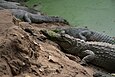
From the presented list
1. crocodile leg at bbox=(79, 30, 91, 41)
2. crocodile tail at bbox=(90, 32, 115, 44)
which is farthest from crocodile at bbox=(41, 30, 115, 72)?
crocodile leg at bbox=(79, 30, 91, 41)

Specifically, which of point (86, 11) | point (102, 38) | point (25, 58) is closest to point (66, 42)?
point (102, 38)

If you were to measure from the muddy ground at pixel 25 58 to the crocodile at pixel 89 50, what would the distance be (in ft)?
2.32

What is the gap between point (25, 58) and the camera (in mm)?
3709

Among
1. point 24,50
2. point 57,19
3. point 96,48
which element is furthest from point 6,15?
point 57,19

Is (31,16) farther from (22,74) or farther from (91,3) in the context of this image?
(22,74)

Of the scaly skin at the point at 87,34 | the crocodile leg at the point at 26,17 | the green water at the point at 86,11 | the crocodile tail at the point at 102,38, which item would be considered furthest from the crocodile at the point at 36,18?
the crocodile tail at the point at 102,38

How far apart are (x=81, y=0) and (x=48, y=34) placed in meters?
4.83

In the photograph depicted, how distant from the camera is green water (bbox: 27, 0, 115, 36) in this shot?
802 cm

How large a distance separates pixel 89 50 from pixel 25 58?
2179 mm

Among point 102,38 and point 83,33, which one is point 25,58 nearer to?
point 102,38

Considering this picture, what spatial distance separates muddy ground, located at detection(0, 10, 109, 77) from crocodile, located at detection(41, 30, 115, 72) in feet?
2.32

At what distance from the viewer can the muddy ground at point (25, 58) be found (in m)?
3.54

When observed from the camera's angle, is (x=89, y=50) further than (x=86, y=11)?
No

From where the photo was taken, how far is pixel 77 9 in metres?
9.27
